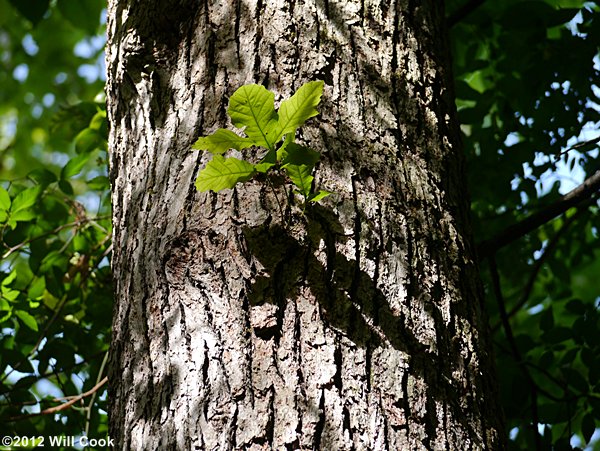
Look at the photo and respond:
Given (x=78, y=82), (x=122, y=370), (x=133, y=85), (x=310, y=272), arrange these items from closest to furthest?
(x=310, y=272) → (x=122, y=370) → (x=133, y=85) → (x=78, y=82)

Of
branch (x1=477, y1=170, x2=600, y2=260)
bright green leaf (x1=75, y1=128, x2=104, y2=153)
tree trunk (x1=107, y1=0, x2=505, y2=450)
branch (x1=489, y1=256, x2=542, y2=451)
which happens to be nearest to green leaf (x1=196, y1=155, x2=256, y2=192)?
tree trunk (x1=107, y1=0, x2=505, y2=450)

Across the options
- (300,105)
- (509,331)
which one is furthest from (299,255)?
(509,331)

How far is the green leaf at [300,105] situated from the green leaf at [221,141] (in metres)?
0.08

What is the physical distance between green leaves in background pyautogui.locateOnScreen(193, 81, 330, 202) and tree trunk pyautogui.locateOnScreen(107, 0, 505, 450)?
0.35ft

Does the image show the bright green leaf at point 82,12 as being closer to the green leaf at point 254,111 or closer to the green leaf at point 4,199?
the green leaf at point 4,199

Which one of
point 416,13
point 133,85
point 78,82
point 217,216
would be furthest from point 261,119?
point 78,82

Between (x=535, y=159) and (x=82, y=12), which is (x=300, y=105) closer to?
(x=535, y=159)

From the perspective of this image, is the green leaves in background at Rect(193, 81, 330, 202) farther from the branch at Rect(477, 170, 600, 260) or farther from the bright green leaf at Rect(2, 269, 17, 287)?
the bright green leaf at Rect(2, 269, 17, 287)

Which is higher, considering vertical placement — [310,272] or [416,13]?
[416,13]

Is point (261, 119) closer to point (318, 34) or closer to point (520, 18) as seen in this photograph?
point (318, 34)

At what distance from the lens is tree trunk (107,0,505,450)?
1125 mm

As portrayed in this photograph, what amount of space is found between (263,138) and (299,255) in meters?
0.24

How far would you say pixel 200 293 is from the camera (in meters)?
1.24

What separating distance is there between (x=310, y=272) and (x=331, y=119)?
37cm
